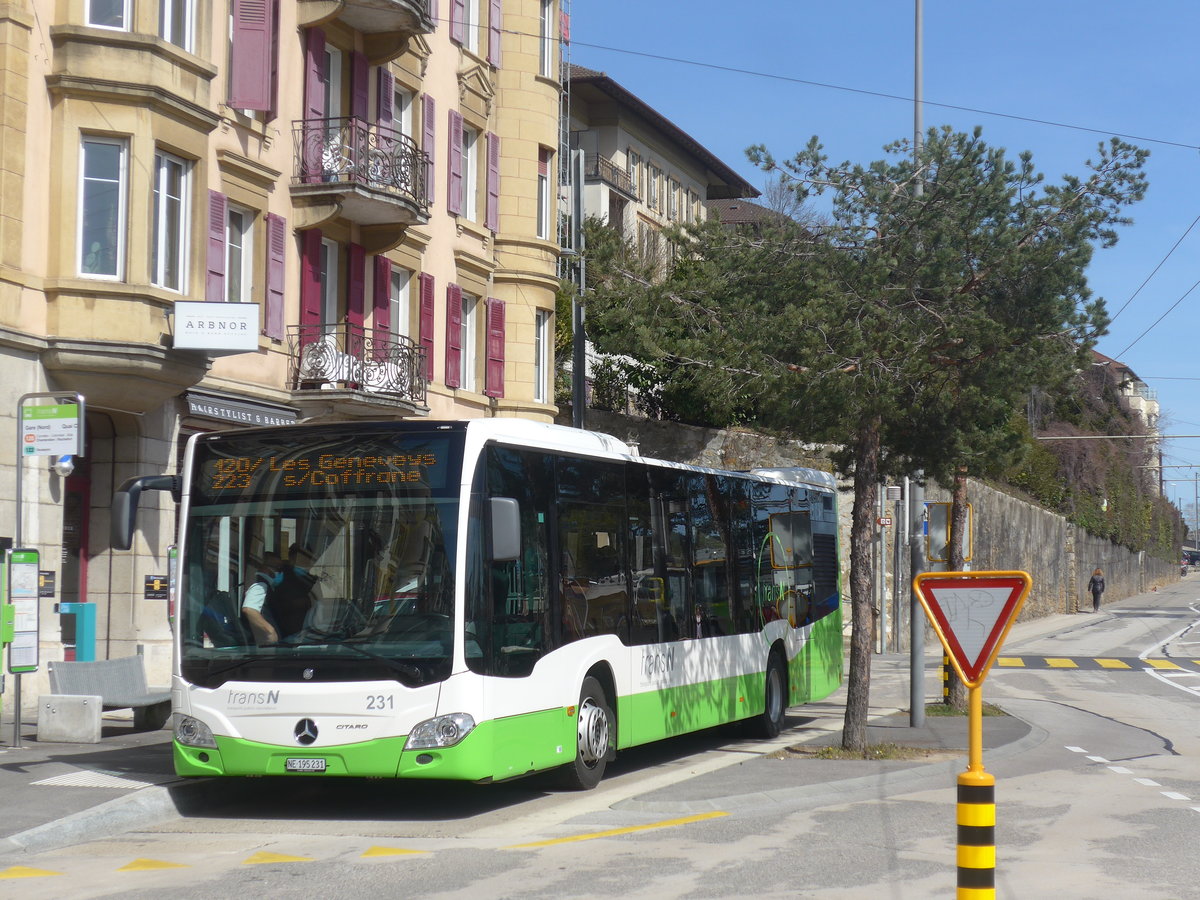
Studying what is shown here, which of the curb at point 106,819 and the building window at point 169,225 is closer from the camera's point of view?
the curb at point 106,819

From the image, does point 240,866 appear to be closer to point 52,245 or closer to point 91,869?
point 91,869

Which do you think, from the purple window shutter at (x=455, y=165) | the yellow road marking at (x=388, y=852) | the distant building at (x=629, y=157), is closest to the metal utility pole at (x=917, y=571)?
the yellow road marking at (x=388, y=852)

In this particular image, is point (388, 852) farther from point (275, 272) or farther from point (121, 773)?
point (275, 272)

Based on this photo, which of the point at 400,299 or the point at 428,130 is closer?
the point at 400,299

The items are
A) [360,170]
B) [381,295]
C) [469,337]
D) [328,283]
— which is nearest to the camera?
[360,170]

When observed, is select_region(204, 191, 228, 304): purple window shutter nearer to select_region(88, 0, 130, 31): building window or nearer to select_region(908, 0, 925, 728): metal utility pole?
select_region(88, 0, 130, 31): building window

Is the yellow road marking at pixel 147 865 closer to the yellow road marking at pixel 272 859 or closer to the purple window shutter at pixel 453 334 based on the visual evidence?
the yellow road marking at pixel 272 859

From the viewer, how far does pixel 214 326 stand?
19.2 metres

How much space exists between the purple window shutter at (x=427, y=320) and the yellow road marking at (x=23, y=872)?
61.4ft

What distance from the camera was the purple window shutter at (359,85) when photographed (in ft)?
83.4

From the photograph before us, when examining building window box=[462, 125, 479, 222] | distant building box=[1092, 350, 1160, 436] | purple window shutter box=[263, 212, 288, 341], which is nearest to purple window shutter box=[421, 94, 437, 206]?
building window box=[462, 125, 479, 222]

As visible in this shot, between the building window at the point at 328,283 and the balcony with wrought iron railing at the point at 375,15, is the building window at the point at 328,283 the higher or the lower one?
the lower one

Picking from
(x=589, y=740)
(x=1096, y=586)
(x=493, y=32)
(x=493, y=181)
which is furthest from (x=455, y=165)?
(x=1096, y=586)

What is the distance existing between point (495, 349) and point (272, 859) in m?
21.8
